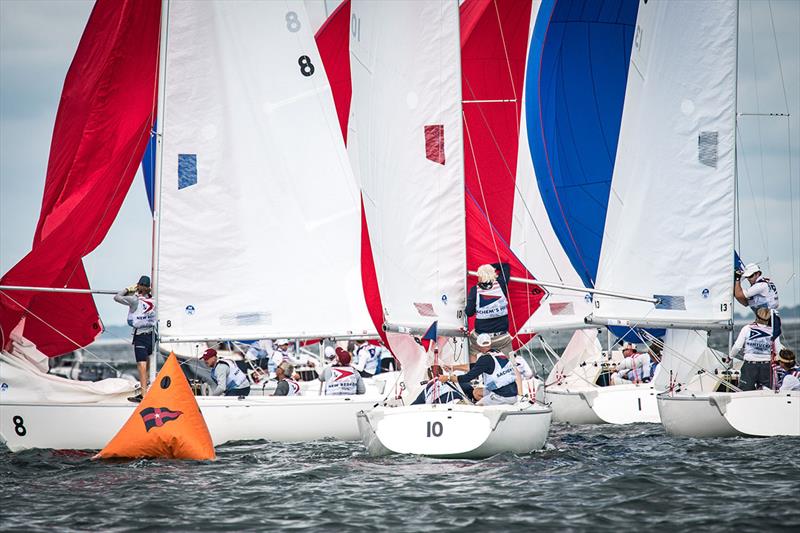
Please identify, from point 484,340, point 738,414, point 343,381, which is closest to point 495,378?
point 484,340

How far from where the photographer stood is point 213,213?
18.4 meters

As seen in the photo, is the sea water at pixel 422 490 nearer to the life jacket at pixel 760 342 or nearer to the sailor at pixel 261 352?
the life jacket at pixel 760 342

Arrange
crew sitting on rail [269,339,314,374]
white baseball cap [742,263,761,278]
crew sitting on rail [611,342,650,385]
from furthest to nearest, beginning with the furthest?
crew sitting on rail [269,339,314,374]
crew sitting on rail [611,342,650,385]
white baseball cap [742,263,761,278]

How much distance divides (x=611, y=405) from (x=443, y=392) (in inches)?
290

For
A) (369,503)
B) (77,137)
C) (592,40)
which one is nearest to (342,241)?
(77,137)

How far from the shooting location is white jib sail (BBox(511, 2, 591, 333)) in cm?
2381

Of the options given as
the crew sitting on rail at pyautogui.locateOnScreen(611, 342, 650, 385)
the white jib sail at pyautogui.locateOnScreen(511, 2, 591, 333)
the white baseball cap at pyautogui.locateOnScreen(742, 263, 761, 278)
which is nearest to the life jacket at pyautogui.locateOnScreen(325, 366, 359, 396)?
the white jib sail at pyautogui.locateOnScreen(511, 2, 591, 333)

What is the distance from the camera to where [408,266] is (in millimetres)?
16516

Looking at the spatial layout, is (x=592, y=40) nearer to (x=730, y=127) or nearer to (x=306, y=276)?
(x=730, y=127)

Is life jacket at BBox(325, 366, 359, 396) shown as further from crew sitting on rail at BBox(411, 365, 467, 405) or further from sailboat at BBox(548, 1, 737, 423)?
sailboat at BBox(548, 1, 737, 423)

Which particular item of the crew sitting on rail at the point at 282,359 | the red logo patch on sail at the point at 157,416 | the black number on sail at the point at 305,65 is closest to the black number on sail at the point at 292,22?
the black number on sail at the point at 305,65

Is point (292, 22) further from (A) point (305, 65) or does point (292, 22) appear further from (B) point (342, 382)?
(B) point (342, 382)

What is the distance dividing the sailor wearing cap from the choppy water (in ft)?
7.08

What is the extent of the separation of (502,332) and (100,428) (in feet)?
20.1
